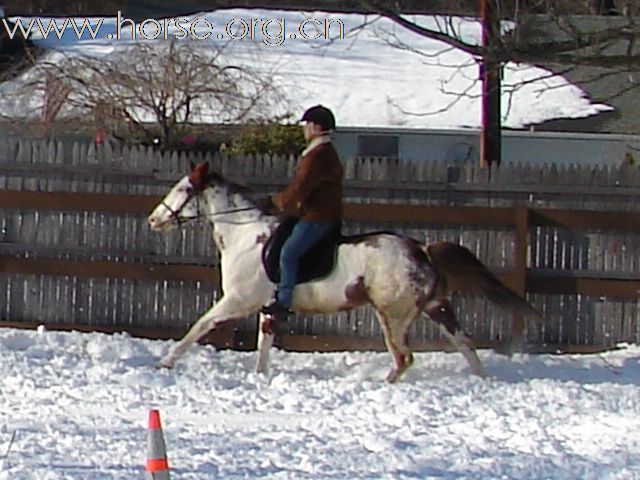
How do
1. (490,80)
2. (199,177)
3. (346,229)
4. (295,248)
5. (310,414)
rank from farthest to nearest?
1. (490,80)
2. (346,229)
3. (199,177)
4. (295,248)
5. (310,414)

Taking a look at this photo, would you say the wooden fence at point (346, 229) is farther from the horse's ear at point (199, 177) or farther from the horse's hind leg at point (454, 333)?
the horse's hind leg at point (454, 333)

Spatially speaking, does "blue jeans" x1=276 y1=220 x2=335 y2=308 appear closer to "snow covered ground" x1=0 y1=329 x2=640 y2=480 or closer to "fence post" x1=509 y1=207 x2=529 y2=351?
"snow covered ground" x1=0 y1=329 x2=640 y2=480

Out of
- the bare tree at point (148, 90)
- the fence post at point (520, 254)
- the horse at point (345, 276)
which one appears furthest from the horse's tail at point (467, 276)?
the bare tree at point (148, 90)

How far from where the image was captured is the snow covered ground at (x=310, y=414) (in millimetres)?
7668

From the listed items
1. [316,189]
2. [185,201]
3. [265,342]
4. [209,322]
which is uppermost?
[316,189]

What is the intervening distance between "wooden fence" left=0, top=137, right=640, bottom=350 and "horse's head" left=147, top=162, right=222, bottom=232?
47.2 inches

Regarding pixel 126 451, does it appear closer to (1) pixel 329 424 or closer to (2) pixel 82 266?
(1) pixel 329 424

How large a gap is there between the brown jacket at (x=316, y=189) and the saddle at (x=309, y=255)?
0.51 feet

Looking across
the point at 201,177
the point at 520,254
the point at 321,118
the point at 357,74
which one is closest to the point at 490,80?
the point at 520,254

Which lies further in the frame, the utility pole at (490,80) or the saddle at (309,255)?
the saddle at (309,255)

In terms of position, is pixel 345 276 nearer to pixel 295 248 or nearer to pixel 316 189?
pixel 295 248

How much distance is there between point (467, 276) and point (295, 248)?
1550mm

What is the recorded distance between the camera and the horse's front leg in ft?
36.3

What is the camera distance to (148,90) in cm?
2091
